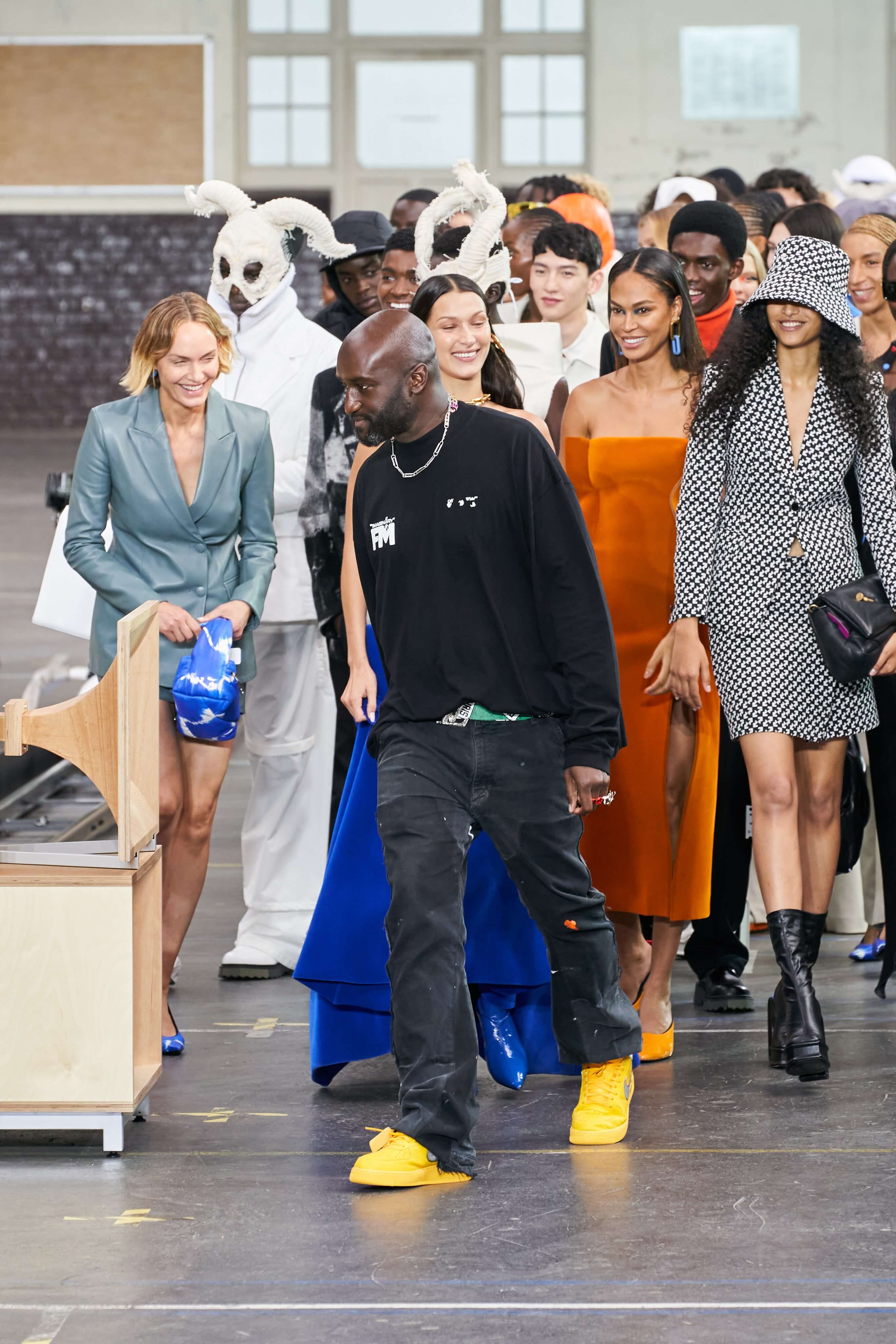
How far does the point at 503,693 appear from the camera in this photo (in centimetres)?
321

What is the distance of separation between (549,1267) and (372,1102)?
93cm

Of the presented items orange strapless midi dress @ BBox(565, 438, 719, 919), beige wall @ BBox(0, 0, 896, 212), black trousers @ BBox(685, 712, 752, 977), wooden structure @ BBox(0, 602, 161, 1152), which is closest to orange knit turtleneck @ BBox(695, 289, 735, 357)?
orange strapless midi dress @ BBox(565, 438, 719, 919)

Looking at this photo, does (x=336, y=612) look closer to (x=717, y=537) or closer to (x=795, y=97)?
(x=717, y=537)

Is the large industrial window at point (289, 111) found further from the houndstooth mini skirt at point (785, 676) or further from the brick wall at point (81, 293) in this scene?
the houndstooth mini skirt at point (785, 676)

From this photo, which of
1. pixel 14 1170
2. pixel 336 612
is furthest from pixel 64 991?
pixel 336 612

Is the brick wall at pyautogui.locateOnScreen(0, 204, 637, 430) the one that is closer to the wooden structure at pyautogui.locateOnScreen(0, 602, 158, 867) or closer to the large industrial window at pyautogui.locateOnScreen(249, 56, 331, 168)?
the large industrial window at pyautogui.locateOnScreen(249, 56, 331, 168)

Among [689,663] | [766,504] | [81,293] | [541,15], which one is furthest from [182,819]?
[81,293]

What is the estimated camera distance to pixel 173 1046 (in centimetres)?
403

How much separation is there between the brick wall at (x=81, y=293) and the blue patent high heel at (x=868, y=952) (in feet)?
47.7

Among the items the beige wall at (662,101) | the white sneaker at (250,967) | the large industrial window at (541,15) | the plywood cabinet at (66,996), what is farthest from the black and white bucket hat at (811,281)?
the large industrial window at (541,15)

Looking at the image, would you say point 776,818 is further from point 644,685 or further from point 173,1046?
point 173,1046

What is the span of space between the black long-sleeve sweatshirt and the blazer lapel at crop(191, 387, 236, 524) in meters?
0.91

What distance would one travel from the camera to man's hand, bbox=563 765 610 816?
3.23 metres

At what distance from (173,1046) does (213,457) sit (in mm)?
1266
